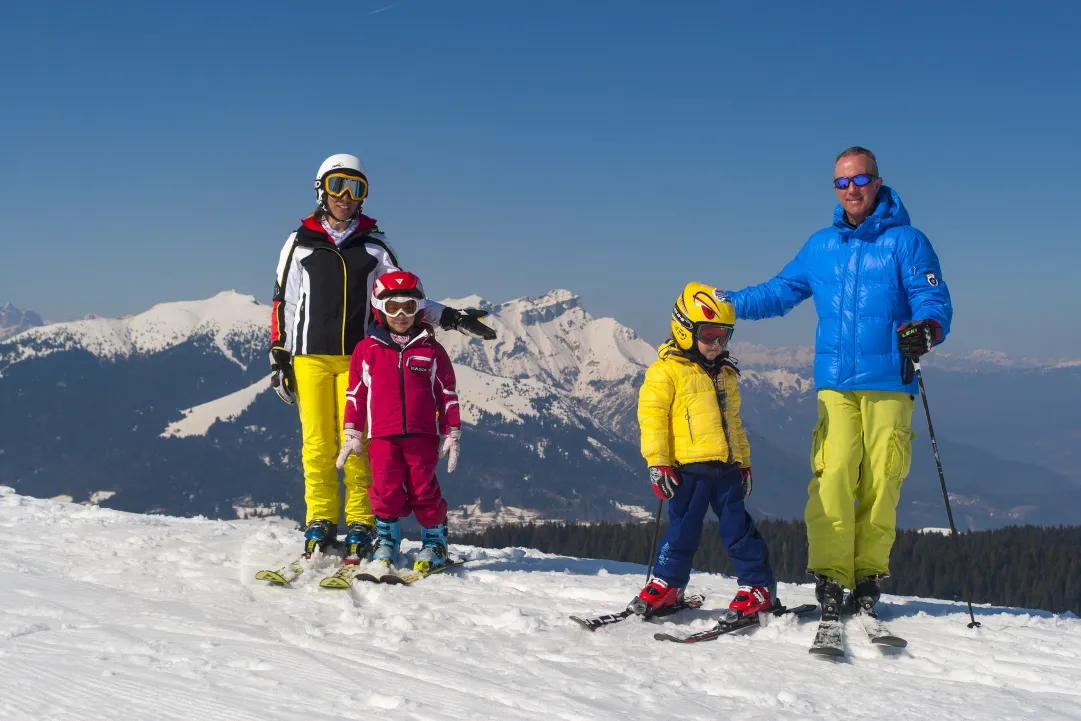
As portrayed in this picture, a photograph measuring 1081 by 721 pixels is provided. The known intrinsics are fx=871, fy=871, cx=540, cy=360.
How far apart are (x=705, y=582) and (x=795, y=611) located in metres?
1.99

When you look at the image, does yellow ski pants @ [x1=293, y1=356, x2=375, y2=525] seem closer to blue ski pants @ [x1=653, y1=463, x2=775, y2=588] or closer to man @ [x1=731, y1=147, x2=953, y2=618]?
blue ski pants @ [x1=653, y1=463, x2=775, y2=588]

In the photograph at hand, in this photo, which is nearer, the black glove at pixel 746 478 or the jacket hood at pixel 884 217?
the jacket hood at pixel 884 217

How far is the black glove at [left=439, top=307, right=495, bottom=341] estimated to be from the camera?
303 inches

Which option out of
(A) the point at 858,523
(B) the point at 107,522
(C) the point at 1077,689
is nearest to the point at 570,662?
(A) the point at 858,523

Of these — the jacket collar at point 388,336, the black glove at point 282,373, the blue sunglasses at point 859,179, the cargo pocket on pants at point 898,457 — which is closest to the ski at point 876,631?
the cargo pocket on pants at point 898,457

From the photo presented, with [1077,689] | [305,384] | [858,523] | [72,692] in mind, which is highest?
[305,384]

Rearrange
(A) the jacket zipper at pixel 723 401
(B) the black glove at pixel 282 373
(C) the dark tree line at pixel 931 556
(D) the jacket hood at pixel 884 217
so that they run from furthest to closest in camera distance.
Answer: (C) the dark tree line at pixel 931 556 < (B) the black glove at pixel 282 373 < (A) the jacket zipper at pixel 723 401 < (D) the jacket hood at pixel 884 217

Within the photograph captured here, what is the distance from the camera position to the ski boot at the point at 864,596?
620cm

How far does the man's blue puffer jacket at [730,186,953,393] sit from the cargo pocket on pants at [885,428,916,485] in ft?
1.05

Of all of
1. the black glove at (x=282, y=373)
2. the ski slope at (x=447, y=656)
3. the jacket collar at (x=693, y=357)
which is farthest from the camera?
the black glove at (x=282, y=373)

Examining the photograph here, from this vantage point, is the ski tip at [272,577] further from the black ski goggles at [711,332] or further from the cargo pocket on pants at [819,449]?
the cargo pocket on pants at [819,449]

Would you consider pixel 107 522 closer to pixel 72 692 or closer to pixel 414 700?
pixel 72 692

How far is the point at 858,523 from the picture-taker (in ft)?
20.6

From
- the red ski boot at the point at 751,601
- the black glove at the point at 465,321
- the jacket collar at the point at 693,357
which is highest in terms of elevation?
the black glove at the point at 465,321
